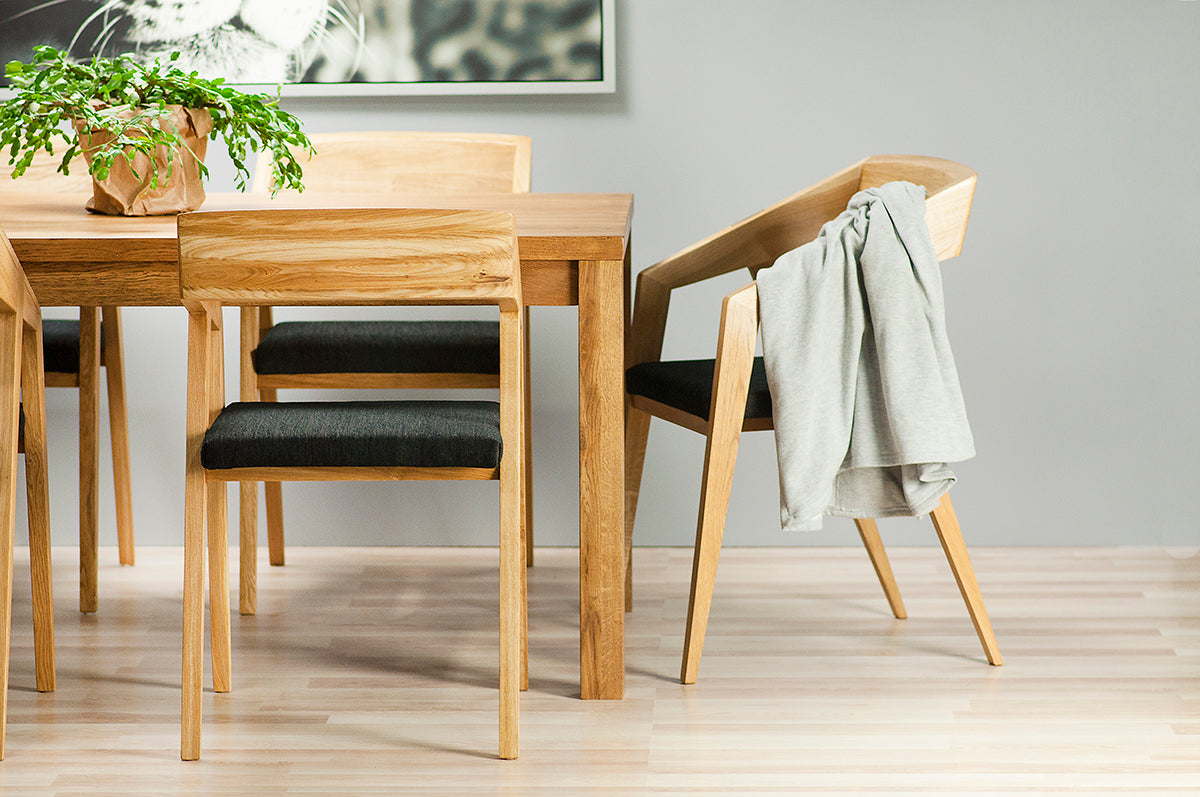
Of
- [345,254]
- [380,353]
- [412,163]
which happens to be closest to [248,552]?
[380,353]

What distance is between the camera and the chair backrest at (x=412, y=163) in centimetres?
257

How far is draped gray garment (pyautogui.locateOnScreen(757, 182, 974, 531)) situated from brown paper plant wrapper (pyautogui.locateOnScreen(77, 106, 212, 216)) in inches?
38.5

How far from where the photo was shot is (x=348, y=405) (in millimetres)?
1825

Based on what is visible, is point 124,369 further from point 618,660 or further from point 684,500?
point 618,660

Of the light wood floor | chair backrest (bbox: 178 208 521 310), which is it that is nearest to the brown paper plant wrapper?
chair backrest (bbox: 178 208 521 310)

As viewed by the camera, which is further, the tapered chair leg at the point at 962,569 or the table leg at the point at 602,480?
the tapered chair leg at the point at 962,569

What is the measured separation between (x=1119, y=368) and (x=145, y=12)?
7.52 ft

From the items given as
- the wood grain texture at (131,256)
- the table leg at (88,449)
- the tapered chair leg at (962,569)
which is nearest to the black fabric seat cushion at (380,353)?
the table leg at (88,449)

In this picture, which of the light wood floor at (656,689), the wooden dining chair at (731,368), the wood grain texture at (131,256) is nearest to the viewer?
the light wood floor at (656,689)

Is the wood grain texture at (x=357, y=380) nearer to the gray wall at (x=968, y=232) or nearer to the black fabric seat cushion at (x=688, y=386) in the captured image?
the black fabric seat cushion at (x=688, y=386)

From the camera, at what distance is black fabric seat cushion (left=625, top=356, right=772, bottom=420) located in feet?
6.49

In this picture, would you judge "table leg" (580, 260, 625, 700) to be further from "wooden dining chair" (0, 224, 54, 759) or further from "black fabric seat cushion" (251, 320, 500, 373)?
"wooden dining chair" (0, 224, 54, 759)

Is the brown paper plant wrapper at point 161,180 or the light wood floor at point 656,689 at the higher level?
the brown paper plant wrapper at point 161,180

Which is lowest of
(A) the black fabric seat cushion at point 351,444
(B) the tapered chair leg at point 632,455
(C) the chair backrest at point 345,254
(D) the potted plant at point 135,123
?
(B) the tapered chair leg at point 632,455
